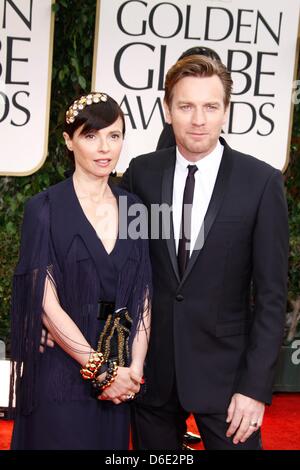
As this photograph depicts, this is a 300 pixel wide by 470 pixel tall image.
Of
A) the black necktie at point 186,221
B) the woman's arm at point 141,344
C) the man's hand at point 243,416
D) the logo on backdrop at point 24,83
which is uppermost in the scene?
the logo on backdrop at point 24,83

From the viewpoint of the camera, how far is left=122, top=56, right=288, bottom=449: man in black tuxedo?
227cm

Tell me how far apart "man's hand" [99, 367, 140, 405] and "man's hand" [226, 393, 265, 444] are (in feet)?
1.05

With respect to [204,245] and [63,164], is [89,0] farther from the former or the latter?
[204,245]

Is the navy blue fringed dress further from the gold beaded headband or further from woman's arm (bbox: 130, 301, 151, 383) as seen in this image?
the gold beaded headband

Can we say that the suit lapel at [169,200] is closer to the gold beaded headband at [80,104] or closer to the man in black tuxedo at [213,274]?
the man in black tuxedo at [213,274]

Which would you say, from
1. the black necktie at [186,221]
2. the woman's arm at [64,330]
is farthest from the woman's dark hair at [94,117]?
the woman's arm at [64,330]

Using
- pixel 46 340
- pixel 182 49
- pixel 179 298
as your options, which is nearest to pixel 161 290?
pixel 179 298

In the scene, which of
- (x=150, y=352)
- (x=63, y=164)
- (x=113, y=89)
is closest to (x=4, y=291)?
(x=63, y=164)

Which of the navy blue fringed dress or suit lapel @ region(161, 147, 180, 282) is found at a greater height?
suit lapel @ region(161, 147, 180, 282)

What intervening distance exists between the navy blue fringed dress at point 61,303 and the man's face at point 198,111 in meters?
0.38

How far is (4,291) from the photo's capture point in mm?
4883

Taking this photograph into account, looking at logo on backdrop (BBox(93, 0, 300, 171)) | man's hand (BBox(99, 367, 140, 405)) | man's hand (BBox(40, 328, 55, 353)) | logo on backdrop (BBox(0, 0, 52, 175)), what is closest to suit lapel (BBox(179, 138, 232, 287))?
man's hand (BBox(99, 367, 140, 405))

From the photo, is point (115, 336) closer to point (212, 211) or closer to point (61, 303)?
point (61, 303)

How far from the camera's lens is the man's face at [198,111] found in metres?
2.26
